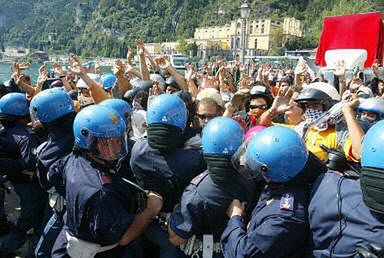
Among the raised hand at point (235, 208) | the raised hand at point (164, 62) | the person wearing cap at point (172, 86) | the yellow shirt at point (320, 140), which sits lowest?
the raised hand at point (235, 208)

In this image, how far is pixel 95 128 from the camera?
2.51m

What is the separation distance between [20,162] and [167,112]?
7.38 ft

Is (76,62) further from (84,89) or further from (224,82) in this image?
(224,82)

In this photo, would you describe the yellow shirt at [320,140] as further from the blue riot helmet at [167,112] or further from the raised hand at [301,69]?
the raised hand at [301,69]

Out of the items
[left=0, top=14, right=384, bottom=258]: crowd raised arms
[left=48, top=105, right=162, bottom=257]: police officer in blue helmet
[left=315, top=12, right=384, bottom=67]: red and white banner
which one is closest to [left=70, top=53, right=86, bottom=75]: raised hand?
[left=0, top=14, right=384, bottom=258]: crowd raised arms

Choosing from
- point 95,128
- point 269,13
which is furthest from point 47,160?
point 269,13

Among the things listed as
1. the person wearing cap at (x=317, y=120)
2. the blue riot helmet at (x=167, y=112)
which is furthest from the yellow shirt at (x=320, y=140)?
the blue riot helmet at (x=167, y=112)

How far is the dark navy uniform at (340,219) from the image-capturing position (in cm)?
176

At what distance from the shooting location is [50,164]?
126 inches

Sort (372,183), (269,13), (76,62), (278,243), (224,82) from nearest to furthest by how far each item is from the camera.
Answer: (372,183)
(278,243)
(76,62)
(224,82)
(269,13)

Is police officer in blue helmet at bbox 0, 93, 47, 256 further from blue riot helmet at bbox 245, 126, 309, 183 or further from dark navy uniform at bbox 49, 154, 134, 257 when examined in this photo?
blue riot helmet at bbox 245, 126, 309, 183

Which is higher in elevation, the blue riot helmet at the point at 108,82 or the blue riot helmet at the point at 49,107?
the blue riot helmet at the point at 49,107

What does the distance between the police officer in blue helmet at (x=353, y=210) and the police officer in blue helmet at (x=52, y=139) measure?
7.45ft

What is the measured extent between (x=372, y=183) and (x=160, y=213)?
1.89 meters
